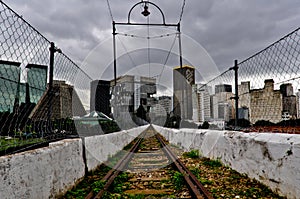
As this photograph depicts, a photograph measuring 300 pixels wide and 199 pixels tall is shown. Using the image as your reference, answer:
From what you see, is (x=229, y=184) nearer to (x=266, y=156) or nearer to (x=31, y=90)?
(x=266, y=156)

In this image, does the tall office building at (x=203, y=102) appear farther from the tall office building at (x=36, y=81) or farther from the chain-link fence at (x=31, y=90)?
the tall office building at (x=36, y=81)

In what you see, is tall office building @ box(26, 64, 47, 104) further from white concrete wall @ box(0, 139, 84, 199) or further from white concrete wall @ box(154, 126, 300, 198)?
white concrete wall @ box(154, 126, 300, 198)

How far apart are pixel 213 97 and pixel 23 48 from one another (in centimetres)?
495

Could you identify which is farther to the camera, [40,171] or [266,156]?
[266,156]

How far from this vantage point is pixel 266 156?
138 inches

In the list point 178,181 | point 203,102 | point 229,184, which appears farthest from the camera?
point 203,102

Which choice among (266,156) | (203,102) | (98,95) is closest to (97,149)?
(98,95)

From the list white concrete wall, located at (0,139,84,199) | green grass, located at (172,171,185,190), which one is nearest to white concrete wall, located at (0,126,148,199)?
white concrete wall, located at (0,139,84,199)

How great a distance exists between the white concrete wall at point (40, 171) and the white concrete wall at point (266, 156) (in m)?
2.55

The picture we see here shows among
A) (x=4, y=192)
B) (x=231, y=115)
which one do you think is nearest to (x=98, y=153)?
(x=231, y=115)

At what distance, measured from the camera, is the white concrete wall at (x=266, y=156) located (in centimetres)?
293

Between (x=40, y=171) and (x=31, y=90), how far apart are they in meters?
1.08

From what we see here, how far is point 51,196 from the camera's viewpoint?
3031 mm

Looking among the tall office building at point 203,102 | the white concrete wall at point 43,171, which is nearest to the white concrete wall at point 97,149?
→ the white concrete wall at point 43,171
